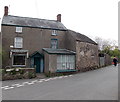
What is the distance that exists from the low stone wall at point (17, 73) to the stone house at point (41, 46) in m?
3.02

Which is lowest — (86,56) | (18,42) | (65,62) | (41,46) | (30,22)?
(65,62)

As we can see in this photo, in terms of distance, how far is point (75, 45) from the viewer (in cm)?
2203

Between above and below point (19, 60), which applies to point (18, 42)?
above

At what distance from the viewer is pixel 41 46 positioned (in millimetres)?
22516

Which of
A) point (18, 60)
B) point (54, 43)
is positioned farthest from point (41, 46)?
point (18, 60)

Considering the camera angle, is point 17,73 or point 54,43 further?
point 54,43

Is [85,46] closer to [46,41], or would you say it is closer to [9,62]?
[46,41]

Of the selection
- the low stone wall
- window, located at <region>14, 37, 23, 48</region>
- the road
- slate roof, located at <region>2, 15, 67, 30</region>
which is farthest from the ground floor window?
the road

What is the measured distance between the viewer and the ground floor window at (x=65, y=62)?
2019 cm

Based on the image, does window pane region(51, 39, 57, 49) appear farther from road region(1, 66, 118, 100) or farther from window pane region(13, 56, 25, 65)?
road region(1, 66, 118, 100)

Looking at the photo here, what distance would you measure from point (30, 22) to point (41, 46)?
15.0 ft

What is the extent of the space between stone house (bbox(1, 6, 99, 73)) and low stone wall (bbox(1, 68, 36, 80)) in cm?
302

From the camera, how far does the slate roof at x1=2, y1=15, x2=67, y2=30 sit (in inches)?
858

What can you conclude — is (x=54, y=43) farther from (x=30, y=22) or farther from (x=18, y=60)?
(x=18, y=60)
